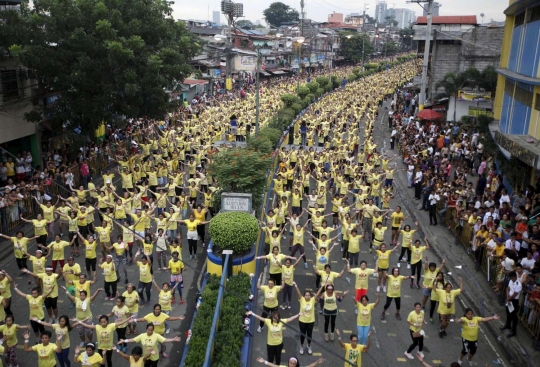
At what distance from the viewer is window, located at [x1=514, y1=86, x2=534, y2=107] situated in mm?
15281

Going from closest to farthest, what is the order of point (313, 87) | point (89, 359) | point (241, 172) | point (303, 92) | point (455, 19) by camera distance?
point (89, 359) → point (241, 172) → point (455, 19) → point (303, 92) → point (313, 87)

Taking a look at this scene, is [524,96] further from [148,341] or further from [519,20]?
[148,341]

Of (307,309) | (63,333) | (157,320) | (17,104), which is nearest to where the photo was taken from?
(63,333)

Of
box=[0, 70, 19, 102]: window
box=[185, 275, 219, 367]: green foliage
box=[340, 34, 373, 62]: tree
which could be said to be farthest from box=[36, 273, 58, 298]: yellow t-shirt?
box=[340, 34, 373, 62]: tree

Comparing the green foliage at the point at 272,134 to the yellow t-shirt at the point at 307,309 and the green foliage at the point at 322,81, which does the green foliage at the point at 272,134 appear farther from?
the green foliage at the point at 322,81

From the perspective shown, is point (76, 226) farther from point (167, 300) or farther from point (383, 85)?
point (383, 85)

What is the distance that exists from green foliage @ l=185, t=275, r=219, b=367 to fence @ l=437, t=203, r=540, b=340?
224 inches

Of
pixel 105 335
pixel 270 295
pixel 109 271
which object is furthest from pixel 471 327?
pixel 109 271

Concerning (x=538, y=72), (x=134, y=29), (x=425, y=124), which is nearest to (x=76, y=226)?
(x=134, y=29)

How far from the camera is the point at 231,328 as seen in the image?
29.3 ft

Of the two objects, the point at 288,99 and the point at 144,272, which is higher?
the point at 288,99

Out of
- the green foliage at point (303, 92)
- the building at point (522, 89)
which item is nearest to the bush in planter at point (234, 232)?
the building at point (522, 89)

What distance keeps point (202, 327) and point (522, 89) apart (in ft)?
41.9

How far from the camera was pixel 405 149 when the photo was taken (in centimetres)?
2528
